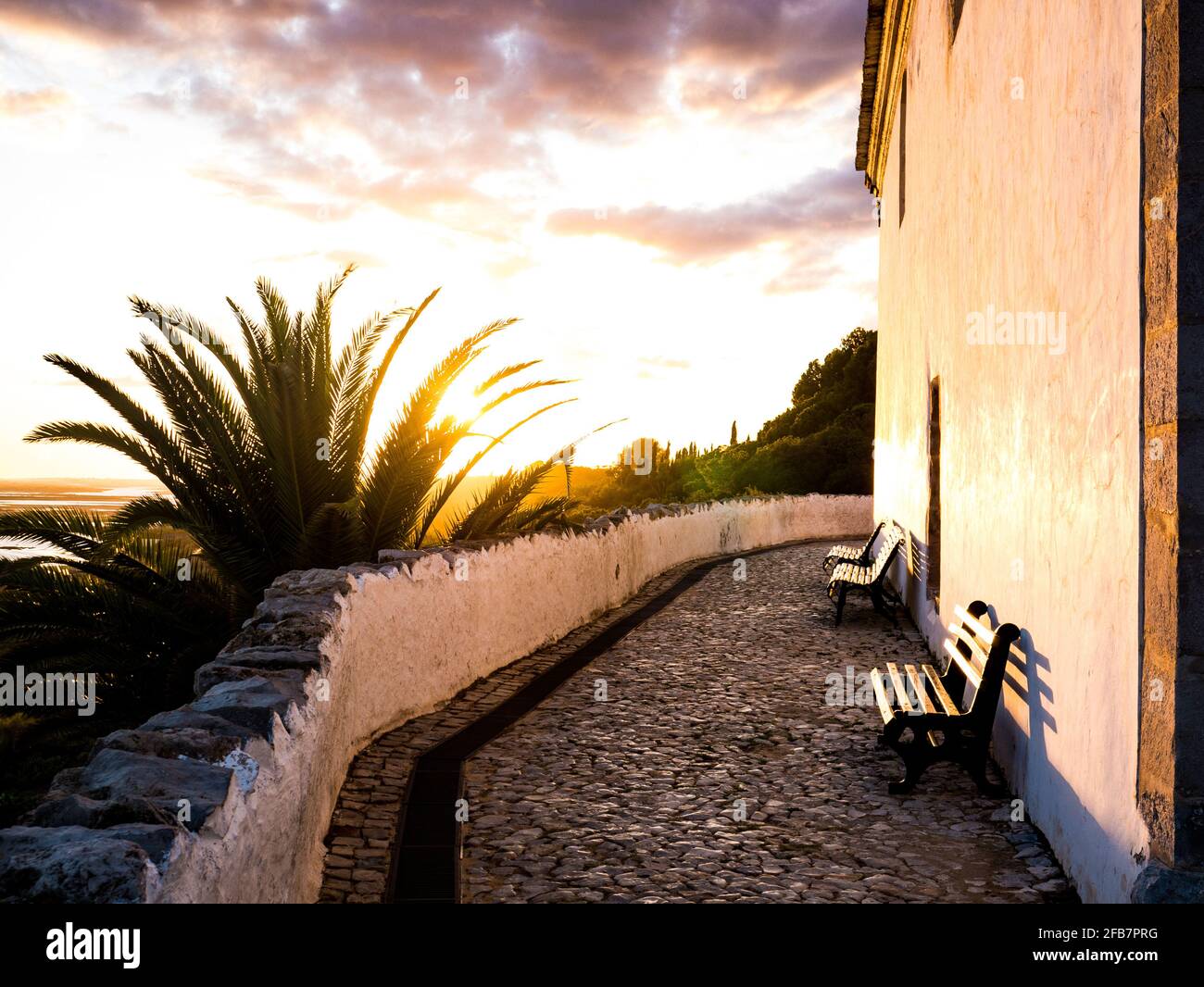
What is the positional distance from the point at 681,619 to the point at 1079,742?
668 centimetres

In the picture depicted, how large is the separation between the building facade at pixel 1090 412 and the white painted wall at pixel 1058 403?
0.05 ft

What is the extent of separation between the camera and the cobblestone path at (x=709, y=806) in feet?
12.0

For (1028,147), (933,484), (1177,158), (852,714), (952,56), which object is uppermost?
(952,56)

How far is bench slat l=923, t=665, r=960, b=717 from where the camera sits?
5059 millimetres

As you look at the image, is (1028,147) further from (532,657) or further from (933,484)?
(532,657)

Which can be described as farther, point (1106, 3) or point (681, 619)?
point (681, 619)

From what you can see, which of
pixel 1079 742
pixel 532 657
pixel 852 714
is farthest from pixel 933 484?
pixel 1079 742

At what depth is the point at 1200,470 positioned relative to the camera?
2.74 metres

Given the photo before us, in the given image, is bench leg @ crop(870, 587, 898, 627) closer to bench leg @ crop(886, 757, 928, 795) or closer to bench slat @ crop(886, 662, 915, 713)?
bench slat @ crop(886, 662, 915, 713)

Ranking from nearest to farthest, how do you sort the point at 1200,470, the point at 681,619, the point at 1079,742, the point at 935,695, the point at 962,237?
the point at 1200,470, the point at 1079,742, the point at 935,695, the point at 962,237, the point at 681,619

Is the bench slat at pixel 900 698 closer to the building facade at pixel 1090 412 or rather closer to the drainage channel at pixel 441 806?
the building facade at pixel 1090 412

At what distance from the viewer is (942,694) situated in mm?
5371

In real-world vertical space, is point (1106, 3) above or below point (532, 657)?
above
